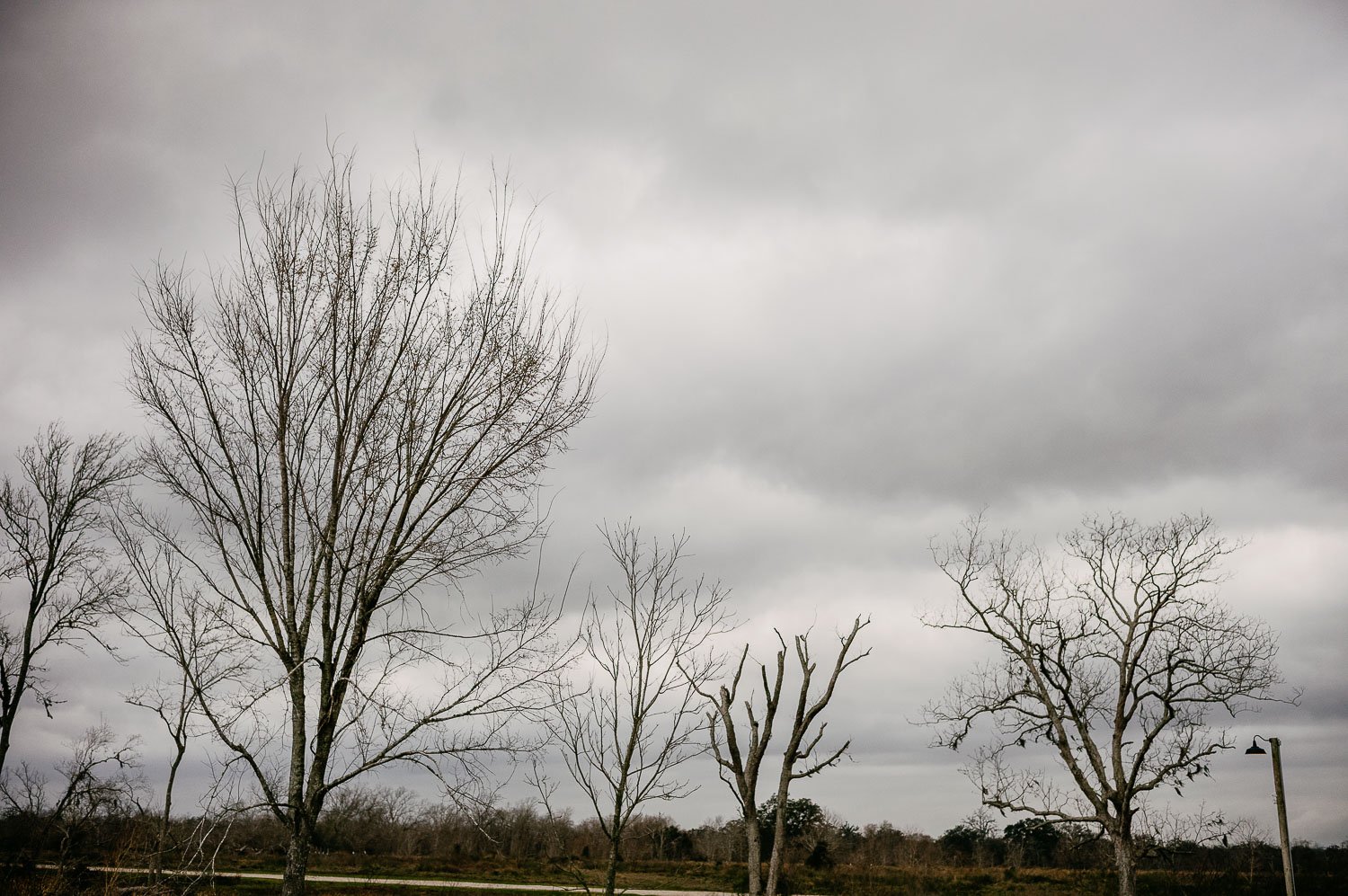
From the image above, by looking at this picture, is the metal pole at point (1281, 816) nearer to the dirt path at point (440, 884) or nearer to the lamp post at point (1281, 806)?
the lamp post at point (1281, 806)

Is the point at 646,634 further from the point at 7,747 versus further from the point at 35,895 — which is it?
the point at 7,747

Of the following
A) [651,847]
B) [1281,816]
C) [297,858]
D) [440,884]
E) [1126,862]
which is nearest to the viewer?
[297,858]

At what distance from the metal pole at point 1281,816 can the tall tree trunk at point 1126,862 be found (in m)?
6.16

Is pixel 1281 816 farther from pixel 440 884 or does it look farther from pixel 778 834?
pixel 440 884

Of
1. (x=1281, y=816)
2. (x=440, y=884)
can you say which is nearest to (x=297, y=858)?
(x=1281, y=816)

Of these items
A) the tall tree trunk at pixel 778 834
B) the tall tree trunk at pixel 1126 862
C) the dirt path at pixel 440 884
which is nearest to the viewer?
the tall tree trunk at pixel 778 834

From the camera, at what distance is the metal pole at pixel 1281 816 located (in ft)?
63.5

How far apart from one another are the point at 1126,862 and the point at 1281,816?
7.41 m

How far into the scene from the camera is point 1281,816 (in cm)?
2017

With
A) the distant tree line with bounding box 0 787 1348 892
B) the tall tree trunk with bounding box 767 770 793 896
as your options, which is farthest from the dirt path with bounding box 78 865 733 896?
the tall tree trunk with bounding box 767 770 793 896

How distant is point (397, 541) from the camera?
27.1ft

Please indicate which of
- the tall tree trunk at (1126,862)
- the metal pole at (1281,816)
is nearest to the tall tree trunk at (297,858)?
the metal pole at (1281,816)

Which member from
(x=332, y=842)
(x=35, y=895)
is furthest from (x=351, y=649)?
(x=332, y=842)

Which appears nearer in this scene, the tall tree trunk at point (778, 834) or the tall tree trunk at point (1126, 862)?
the tall tree trunk at point (778, 834)
